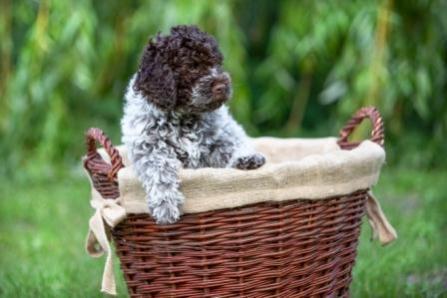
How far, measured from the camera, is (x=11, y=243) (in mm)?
4512

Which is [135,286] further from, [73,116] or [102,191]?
[73,116]

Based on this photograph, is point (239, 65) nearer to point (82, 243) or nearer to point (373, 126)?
point (82, 243)

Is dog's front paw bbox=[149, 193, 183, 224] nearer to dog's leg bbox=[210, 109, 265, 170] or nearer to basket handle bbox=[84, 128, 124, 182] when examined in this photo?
basket handle bbox=[84, 128, 124, 182]

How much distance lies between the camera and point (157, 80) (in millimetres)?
2477

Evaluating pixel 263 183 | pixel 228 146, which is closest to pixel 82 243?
pixel 228 146

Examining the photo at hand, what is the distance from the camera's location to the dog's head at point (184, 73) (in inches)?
98.3

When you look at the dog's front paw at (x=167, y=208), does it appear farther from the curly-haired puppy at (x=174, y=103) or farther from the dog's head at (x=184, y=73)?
the dog's head at (x=184, y=73)

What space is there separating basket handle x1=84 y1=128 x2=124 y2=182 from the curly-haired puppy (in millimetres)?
51

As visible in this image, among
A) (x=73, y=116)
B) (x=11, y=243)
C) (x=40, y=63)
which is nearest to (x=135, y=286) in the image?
(x=11, y=243)

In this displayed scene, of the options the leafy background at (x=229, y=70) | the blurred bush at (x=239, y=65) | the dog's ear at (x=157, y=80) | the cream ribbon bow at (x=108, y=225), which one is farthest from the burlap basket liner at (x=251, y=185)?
the blurred bush at (x=239, y=65)

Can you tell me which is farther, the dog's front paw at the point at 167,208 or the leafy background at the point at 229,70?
the leafy background at the point at 229,70

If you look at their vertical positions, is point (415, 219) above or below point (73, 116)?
below

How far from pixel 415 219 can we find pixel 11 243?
200 centimetres

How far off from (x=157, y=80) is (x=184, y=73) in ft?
0.29
